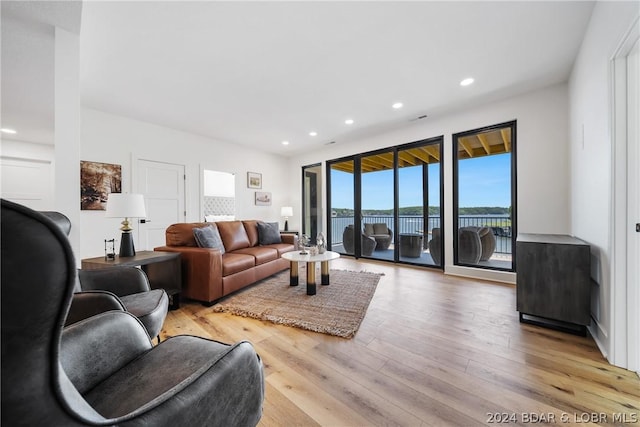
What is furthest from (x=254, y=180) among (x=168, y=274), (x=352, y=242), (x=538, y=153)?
(x=538, y=153)

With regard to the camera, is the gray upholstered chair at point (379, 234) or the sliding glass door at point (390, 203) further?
the gray upholstered chair at point (379, 234)

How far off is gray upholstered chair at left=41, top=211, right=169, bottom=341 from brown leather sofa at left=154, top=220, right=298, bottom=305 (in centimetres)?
82

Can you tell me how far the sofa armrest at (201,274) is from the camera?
264 cm

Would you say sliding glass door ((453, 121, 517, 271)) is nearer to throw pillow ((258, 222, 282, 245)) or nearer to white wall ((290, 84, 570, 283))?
white wall ((290, 84, 570, 283))

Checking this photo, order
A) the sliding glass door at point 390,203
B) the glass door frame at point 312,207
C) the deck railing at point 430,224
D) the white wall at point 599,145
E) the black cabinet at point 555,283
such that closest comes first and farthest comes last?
the white wall at point 599,145 → the black cabinet at point 555,283 → the deck railing at point 430,224 → the sliding glass door at point 390,203 → the glass door frame at point 312,207

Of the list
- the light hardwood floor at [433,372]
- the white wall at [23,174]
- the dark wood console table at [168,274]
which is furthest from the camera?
the dark wood console table at [168,274]

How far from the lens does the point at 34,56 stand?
215cm

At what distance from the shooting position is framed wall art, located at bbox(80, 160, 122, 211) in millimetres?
3486

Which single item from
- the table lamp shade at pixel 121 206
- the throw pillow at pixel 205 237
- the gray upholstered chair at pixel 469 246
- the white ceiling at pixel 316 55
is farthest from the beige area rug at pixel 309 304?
the white ceiling at pixel 316 55

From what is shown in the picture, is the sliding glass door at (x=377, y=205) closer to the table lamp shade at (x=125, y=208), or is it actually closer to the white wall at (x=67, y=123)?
the table lamp shade at (x=125, y=208)

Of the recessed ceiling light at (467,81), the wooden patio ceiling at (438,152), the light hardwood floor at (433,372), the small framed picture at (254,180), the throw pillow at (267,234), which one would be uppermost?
the recessed ceiling light at (467,81)

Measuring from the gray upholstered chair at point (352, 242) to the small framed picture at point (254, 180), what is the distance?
90.8 inches

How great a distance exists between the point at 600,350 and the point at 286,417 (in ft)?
7.17

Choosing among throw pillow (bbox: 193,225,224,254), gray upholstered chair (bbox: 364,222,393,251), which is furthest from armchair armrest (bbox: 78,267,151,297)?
gray upholstered chair (bbox: 364,222,393,251)
